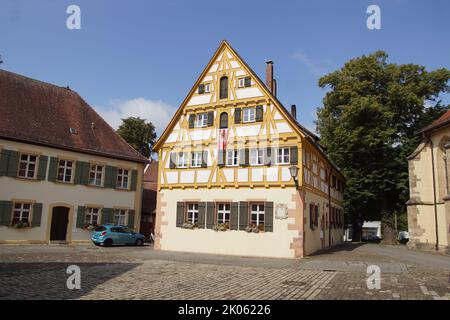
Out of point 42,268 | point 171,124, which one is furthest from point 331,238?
point 42,268

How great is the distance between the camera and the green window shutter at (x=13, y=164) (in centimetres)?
2341

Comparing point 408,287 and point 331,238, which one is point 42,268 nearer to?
point 408,287

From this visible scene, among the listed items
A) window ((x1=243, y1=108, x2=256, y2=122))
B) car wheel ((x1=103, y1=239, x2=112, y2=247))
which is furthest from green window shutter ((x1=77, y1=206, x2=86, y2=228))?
window ((x1=243, y1=108, x2=256, y2=122))

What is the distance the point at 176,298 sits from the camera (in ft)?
27.4

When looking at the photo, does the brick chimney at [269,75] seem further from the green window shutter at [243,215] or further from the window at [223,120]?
the green window shutter at [243,215]

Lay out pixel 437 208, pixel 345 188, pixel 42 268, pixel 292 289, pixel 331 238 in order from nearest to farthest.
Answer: pixel 292 289 < pixel 42 268 < pixel 437 208 < pixel 331 238 < pixel 345 188

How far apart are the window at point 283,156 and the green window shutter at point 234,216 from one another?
10.8ft

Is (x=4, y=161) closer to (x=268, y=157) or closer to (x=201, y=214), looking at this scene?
(x=201, y=214)

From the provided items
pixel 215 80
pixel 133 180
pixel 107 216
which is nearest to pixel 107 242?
pixel 107 216

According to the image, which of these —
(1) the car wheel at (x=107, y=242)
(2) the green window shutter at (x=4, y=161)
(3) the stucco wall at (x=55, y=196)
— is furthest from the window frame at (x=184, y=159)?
(2) the green window shutter at (x=4, y=161)

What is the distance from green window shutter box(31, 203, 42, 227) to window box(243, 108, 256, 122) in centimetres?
1378

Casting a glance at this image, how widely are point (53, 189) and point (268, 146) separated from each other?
14172mm

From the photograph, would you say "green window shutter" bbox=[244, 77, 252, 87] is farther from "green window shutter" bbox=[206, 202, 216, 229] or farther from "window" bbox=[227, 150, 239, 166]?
"green window shutter" bbox=[206, 202, 216, 229]

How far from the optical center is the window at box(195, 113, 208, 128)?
2358cm
